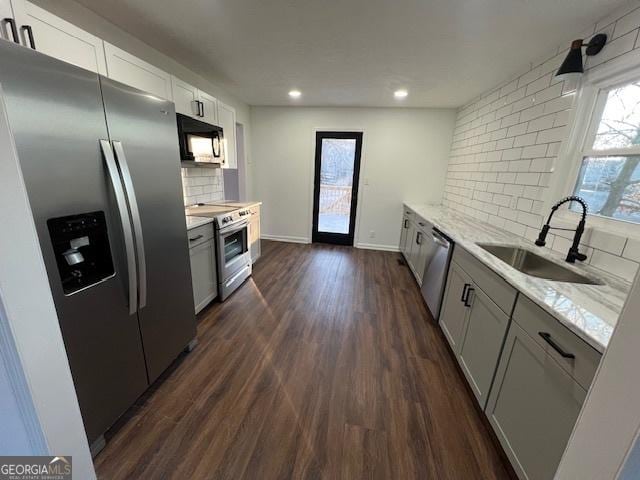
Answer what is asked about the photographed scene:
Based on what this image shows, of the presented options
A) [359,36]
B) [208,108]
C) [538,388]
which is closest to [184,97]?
[208,108]

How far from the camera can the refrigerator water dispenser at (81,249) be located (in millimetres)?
987

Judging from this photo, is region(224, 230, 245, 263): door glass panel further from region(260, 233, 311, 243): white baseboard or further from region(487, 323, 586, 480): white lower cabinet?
region(487, 323, 586, 480): white lower cabinet

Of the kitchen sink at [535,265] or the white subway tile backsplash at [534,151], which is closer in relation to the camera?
the kitchen sink at [535,265]

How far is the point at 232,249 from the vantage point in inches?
113

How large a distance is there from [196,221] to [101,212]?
1060mm

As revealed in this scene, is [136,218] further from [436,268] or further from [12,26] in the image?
[436,268]

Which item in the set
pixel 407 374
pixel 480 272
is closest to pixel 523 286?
pixel 480 272

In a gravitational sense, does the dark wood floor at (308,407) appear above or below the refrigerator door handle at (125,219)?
below

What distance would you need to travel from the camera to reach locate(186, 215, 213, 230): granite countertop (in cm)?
204

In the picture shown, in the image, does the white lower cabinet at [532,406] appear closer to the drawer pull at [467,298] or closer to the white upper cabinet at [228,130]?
the drawer pull at [467,298]

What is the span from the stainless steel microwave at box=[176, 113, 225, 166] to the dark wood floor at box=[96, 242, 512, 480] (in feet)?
5.08

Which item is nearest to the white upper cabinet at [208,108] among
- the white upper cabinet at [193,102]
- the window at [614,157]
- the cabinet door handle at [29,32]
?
the white upper cabinet at [193,102]

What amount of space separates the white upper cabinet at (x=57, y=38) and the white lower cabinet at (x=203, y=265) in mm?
Answer: 1225

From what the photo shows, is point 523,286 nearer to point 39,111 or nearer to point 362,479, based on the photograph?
point 362,479
